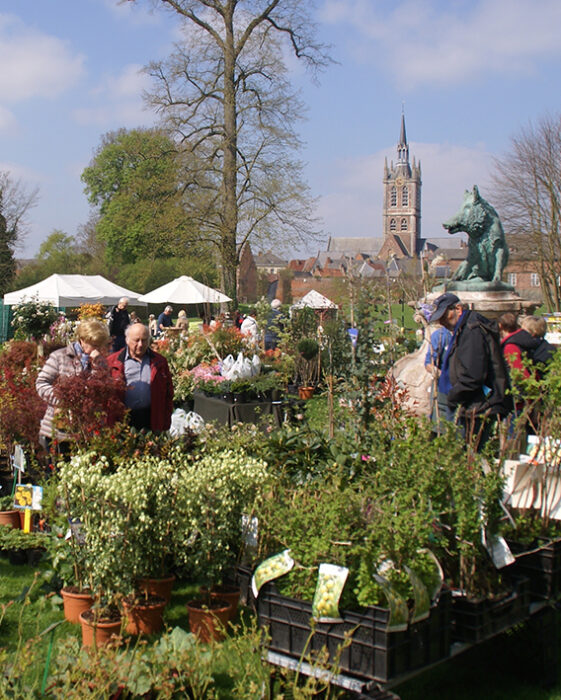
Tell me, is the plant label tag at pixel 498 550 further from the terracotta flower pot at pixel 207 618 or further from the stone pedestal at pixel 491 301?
the stone pedestal at pixel 491 301

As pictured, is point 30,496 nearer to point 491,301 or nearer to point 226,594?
point 226,594

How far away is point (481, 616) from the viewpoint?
296 cm

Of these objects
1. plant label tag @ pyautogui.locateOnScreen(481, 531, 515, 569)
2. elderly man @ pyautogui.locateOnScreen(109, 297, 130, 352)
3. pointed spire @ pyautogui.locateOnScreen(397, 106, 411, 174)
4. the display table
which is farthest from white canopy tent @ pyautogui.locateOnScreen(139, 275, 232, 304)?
pointed spire @ pyautogui.locateOnScreen(397, 106, 411, 174)

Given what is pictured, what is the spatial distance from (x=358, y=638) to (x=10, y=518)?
3245mm

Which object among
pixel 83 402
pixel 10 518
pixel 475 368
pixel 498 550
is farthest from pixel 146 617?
pixel 475 368

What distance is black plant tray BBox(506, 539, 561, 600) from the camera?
335 cm

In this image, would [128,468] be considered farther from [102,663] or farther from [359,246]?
[359,246]

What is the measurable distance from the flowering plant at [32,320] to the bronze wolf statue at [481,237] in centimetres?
765

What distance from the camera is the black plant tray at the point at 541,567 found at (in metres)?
3.35

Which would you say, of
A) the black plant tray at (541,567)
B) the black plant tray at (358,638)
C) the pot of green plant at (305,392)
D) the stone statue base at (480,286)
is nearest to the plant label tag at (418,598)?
the black plant tray at (358,638)

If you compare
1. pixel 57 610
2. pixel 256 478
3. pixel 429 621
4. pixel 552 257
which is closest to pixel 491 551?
pixel 429 621

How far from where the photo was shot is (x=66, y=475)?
139 inches

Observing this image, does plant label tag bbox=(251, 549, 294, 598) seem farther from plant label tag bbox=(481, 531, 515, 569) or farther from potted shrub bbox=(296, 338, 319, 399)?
potted shrub bbox=(296, 338, 319, 399)

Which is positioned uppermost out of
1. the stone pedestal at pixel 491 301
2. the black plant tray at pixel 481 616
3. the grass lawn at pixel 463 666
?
the stone pedestal at pixel 491 301
